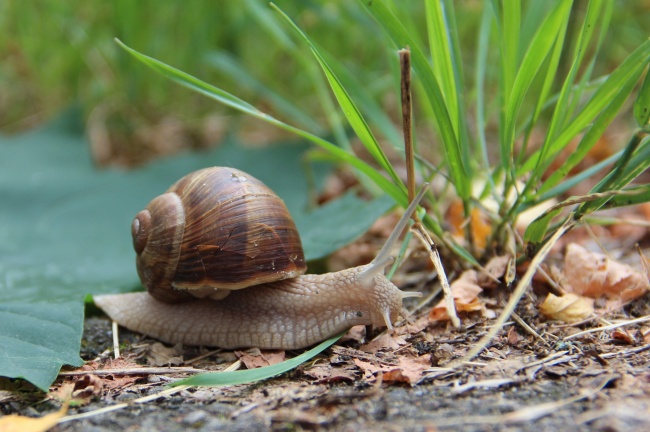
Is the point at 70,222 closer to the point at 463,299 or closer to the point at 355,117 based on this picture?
the point at 355,117

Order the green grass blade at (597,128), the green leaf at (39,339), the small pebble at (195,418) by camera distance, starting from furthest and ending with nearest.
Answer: the green grass blade at (597,128), the green leaf at (39,339), the small pebble at (195,418)

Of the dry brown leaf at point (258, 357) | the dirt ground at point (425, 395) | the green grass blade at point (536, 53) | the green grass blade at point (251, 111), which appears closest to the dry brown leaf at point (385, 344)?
the dirt ground at point (425, 395)

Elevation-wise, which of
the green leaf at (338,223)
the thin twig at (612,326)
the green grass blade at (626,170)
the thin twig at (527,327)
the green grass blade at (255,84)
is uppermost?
the green grass blade at (255,84)

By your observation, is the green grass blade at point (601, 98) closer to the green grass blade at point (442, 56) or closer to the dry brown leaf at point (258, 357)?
the green grass blade at point (442, 56)

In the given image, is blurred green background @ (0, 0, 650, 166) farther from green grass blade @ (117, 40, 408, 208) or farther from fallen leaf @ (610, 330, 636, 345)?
fallen leaf @ (610, 330, 636, 345)

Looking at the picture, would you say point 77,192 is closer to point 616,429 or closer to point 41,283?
point 41,283

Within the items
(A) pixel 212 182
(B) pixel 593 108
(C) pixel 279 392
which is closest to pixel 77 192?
(A) pixel 212 182

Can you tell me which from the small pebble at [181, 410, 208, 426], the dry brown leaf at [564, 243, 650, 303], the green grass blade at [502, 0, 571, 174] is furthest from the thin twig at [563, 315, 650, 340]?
the small pebble at [181, 410, 208, 426]

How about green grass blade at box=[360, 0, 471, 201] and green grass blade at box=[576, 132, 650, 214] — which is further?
green grass blade at box=[360, 0, 471, 201]
